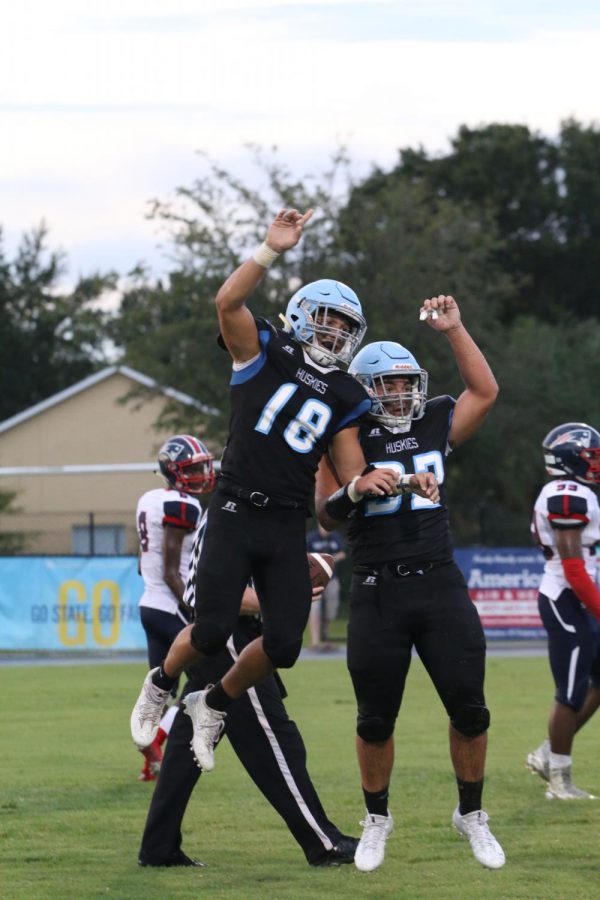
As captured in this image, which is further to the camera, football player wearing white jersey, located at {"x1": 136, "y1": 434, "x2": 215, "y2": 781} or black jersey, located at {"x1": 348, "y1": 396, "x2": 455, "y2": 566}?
football player wearing white jersey, located at {"x1": 136, "y1": 434, "x2": 215, "y2": 781}

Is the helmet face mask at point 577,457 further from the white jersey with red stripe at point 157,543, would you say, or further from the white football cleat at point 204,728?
the white football cleat at point 204,728

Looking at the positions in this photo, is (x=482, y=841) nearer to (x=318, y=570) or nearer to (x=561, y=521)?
(x=318, y=570)

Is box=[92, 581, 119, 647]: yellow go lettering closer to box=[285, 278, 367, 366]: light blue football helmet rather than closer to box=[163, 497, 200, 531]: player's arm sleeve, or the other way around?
box=[163, 497, 200, 531]: player's arm sleeve

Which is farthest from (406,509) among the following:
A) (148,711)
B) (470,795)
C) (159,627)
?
(159,627)

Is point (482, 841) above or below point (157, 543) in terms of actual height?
below

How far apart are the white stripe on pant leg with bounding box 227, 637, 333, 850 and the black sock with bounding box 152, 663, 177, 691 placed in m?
0.31

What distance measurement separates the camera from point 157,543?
10328 millimetres

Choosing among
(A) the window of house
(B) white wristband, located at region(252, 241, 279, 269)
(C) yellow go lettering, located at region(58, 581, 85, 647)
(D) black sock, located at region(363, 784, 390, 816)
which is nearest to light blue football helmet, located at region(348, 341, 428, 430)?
(B) white wristband, located at region(252, 241, 279, 269)

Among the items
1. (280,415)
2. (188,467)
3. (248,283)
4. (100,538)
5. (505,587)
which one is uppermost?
(248,283)

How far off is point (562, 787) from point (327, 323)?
3.79 m

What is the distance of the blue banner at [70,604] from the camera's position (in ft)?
70.9

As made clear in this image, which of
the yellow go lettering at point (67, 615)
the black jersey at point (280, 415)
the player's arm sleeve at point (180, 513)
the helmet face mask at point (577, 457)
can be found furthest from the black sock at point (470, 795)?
the yellow go lettering at point (67, 615)

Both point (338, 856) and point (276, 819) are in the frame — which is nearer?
point (338, 856)

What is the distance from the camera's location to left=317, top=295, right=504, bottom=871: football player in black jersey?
6789 mm
